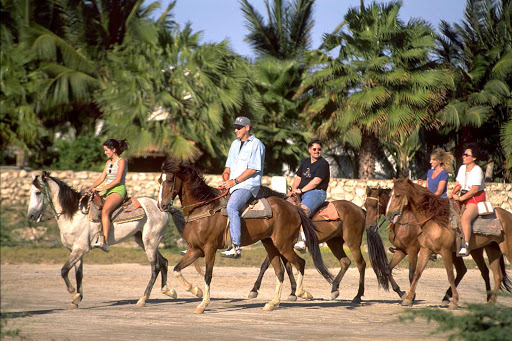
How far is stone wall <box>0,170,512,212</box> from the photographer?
Answer: 91.8 feet

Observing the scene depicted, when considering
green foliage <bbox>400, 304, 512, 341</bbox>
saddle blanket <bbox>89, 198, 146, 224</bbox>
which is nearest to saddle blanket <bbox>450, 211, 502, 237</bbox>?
green foliage <bbox>400, 304, 512, 341</bbox>

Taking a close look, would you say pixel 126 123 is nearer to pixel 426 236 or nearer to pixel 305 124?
pixel 305 124

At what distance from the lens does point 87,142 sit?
109ft

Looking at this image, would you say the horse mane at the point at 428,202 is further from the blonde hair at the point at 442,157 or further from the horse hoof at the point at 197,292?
the horse hoof at the point at 197,292

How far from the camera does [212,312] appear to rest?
11.1 m

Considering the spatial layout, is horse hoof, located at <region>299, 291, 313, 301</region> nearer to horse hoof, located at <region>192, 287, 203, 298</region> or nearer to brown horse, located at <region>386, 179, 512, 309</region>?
horse hoof, located at <region>192, 287, 203, 298</region>

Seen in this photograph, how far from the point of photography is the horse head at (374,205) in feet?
40.4

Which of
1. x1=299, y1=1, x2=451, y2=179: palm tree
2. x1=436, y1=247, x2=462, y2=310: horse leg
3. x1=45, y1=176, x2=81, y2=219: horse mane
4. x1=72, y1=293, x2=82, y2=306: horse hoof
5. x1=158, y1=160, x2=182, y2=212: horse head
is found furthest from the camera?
x1=299, y1=1, x2=451, y2=179: palm tree

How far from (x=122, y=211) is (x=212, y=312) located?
265cm

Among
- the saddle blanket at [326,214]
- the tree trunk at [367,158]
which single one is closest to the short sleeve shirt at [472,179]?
the saddle blanket at [326,214]

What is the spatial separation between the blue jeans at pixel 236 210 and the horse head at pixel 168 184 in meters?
0.82

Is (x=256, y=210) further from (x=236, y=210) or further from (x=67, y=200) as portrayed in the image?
(x=67, y=200)

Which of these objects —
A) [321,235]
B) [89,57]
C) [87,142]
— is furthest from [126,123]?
[321,235]

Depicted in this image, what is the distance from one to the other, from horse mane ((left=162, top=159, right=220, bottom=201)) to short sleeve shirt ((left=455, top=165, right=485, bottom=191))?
3.94 metres
